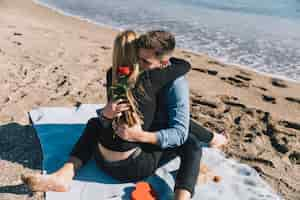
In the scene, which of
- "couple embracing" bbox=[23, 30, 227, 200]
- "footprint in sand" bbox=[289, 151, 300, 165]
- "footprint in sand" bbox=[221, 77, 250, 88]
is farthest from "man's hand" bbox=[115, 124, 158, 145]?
"footprint in sand" bbox=[221, 77, 250, 88]

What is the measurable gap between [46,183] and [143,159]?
2.55 ft

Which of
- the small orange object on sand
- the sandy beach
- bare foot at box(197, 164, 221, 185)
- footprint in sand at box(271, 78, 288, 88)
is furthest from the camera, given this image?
footprint in sand at box(271, 78, 288, 88)

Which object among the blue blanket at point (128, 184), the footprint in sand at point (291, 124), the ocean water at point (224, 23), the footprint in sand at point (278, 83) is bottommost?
the blue blanket at point (128, 184)

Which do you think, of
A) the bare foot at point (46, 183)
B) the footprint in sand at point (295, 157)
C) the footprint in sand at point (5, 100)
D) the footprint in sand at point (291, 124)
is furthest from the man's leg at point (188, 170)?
the footprint in sand at point (5, 100)

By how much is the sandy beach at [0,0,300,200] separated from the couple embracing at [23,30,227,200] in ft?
2.17

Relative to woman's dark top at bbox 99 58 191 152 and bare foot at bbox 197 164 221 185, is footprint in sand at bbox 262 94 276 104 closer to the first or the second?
bare foot at bbox 197 164 221 185

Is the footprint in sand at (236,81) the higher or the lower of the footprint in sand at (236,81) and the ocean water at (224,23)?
the lower

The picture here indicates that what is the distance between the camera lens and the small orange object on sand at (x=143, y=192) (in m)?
3.59

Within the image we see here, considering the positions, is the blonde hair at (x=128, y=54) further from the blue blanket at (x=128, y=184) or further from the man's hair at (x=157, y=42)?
the blue blanket at (x=128, y=184)

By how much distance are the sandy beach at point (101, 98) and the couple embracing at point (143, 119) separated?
2.17 feet

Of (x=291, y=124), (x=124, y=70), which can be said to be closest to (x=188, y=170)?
(x=124, y=70)

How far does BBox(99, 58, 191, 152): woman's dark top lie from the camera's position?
3307mm

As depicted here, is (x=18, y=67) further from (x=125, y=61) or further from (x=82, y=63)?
(x=125, y=61)

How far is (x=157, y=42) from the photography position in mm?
3264
